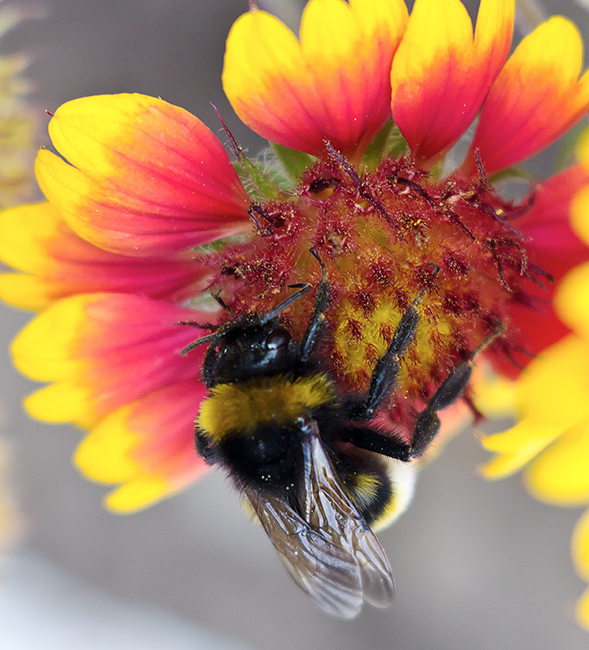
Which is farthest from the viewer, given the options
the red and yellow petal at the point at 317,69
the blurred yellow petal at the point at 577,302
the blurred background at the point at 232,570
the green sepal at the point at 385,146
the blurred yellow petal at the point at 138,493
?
the blurred background at the point at 232,570

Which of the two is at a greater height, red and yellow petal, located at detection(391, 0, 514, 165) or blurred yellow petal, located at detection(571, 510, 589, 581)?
red and yellow petal, located at detection(391, 0, 514, 165)

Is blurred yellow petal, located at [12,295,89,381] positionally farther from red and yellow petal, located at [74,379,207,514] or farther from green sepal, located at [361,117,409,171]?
green sepal, located at [361,117,409,171]

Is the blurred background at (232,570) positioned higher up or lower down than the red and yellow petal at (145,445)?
lower down

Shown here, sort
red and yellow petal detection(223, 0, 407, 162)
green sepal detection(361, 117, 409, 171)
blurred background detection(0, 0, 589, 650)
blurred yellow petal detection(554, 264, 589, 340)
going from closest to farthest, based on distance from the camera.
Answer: blurred yellow petal detection(554, 264, 589, 340) → red and yellow petal detection(223, 0, 407, 162) → green sepal detection(361, 117, 409, 171) → blurred background detection(0, 0, 589, 650)

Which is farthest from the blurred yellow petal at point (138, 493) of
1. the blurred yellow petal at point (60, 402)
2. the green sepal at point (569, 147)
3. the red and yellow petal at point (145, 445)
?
the green sepal at point (569, 147)

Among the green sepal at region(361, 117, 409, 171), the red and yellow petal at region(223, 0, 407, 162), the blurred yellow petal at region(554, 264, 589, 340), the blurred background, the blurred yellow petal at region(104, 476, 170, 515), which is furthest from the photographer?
the blurred background

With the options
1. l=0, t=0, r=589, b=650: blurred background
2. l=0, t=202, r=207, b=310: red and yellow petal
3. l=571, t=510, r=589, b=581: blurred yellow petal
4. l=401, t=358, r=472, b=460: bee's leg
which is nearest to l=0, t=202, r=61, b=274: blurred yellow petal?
l=0, t=202, r=207, b=310: red and yellow petal

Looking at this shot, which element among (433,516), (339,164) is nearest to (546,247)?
(339,164)

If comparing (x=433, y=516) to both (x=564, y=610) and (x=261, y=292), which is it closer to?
(x=564, y=610)

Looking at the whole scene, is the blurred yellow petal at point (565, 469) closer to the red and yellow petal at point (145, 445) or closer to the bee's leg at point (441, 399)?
the bee's leg at point (441, 399)
